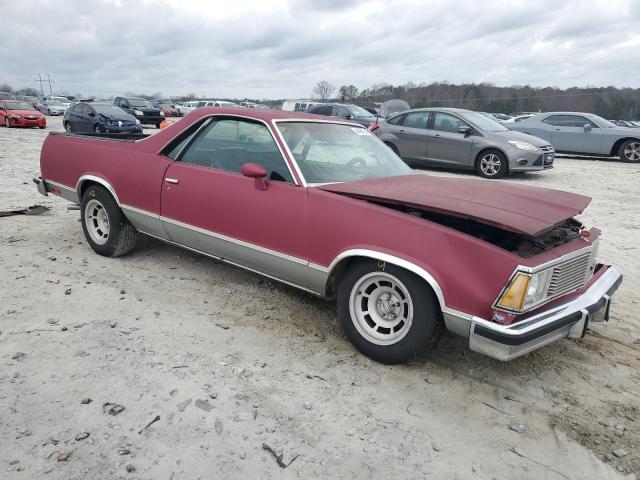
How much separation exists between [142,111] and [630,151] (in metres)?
22.6

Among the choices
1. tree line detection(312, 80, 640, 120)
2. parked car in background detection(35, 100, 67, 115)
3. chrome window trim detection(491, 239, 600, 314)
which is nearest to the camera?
chrome window trim detection(491, 239, 600, 314)

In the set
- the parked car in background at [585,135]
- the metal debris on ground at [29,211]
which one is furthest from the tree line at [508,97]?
the metal debris on ground at [29,211]

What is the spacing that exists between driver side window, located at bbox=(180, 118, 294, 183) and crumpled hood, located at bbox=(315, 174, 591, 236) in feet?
1.51

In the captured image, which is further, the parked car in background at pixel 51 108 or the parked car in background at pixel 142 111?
the parked car in background at pixel 51 108

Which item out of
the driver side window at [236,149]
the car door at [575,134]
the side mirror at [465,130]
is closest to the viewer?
the driver side window at [236,149]

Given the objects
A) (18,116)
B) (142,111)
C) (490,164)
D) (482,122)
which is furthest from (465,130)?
(142,111)

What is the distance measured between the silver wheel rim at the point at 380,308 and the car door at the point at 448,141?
856cm

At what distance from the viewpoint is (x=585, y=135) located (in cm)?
1397

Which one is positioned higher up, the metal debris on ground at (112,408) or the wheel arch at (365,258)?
the wheel arch at (365,258)

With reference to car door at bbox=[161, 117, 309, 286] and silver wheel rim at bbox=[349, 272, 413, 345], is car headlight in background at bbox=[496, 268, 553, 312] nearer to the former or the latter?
silver wheel rim at bbox=[349, 272, 413, 345]

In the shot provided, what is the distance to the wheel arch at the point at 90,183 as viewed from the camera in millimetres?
4445

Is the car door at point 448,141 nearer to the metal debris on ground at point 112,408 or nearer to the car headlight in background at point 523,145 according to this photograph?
the car headlight in background at point 523,145

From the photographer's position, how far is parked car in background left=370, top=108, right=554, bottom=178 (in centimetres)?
1040

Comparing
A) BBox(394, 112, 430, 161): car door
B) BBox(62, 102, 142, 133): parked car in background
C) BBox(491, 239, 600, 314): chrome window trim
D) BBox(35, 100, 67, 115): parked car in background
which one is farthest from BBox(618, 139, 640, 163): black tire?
BBox(35, 100, 67, 115): parked car in background
